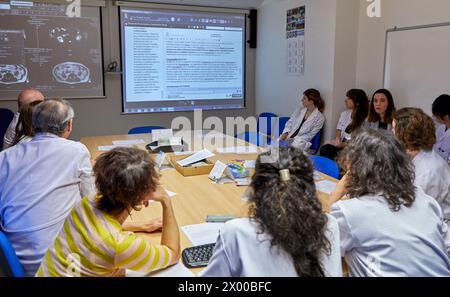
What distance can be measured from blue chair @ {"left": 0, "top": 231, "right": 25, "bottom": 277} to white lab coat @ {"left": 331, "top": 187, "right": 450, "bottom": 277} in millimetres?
1236

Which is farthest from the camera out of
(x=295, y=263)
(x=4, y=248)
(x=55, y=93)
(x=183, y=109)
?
(x=183, y=109)

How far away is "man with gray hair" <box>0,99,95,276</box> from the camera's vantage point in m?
1.66

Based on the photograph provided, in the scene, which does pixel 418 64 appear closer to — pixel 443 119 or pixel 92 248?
pixel 443 119

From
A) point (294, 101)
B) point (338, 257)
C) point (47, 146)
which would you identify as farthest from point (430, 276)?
point (294, 101)

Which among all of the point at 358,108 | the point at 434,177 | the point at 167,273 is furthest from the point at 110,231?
the point at 358,108

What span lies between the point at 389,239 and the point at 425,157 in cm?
93

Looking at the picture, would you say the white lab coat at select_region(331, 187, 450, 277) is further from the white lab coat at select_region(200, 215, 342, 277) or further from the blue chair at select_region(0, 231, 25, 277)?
the blue chair at select_region(0, 231, 25, 277)

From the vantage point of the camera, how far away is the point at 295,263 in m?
1.03

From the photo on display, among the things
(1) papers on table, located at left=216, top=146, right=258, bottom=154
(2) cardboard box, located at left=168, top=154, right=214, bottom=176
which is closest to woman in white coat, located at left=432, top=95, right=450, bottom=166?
(1) papers on table, located at left=216, top=146, right=258, bottom=154

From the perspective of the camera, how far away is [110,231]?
1.20 m

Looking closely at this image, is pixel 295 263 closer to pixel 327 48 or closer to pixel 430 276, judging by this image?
pixel 430 276

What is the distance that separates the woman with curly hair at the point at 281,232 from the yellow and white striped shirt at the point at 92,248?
1.03ft

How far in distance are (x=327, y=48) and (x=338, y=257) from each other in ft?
12.1
